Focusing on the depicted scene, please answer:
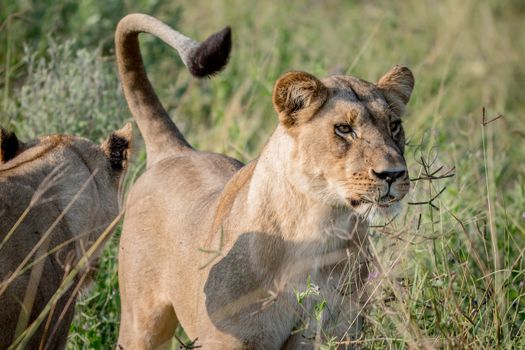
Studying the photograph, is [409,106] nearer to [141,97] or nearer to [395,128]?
[141,97]

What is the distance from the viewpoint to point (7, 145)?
4.33 metres

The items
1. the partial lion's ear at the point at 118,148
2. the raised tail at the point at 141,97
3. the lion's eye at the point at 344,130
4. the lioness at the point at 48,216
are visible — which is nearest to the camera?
the lioness at the point at 48,216

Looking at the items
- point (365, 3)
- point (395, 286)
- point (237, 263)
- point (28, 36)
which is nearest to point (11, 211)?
point (237, 263)

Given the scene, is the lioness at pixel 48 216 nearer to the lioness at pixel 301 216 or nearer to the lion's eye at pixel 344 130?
the lioness at pixel 301 216

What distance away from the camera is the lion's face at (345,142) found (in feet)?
12.3

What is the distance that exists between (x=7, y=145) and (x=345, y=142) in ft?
4.46

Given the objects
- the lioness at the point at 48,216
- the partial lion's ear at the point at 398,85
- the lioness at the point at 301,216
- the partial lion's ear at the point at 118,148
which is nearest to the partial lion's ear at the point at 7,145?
the lioness at the point at 48,216

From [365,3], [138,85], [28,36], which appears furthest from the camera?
[365,3]

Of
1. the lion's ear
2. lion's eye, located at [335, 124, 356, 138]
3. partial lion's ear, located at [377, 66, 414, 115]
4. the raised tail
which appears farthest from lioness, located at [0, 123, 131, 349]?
partial lion's ear, located at [377, 66, 414, 115]

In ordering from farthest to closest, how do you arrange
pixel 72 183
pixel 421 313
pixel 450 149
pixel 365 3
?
pixel 365 3 < pixel 450 149 < pixel 72 183 < pixel 421 313

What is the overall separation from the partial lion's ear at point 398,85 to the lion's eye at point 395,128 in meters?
0.15

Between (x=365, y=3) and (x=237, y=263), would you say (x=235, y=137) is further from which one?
A: (x=365, y=3)

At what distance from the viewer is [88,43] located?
746 cm

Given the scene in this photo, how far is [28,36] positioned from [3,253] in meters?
3.82
